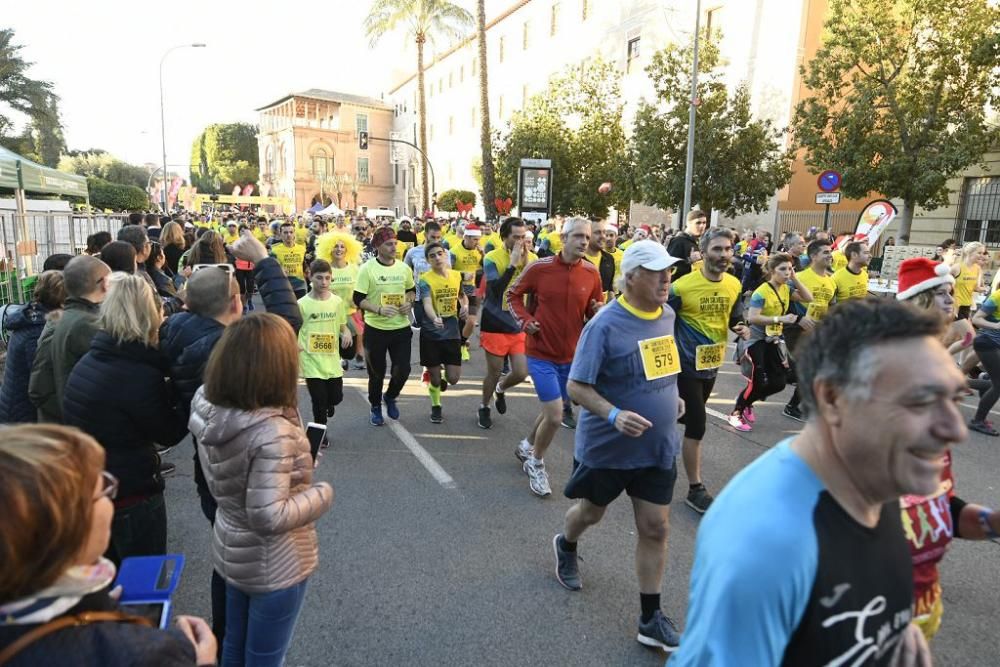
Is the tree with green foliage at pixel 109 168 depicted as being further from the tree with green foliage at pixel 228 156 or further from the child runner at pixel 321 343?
the child runner at pixel 321 343

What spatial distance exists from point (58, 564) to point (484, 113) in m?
26.1

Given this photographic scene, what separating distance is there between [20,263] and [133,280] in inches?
357

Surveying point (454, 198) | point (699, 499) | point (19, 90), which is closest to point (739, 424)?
point (699, 499)

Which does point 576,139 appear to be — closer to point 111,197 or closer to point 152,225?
point 152,225

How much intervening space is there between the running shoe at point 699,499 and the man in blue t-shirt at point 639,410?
1.44 m

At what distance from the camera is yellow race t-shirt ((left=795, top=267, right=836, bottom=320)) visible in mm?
6746

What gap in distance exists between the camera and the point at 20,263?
9766 mm

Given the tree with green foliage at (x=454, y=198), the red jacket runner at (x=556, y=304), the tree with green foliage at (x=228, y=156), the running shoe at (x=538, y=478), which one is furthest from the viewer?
the tree with green foliage at (x=228, y=156)

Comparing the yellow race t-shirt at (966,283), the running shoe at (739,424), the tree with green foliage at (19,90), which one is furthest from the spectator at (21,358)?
the tree with green foliage at (19,90)

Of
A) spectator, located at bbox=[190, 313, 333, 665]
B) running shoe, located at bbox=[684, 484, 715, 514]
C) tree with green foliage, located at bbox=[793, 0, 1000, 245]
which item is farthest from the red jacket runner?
tree with green foliage, located at bbox=[793, 0, 1000, 245]

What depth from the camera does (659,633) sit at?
9.80ft

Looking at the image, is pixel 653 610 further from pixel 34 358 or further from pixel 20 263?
pixel 20 263

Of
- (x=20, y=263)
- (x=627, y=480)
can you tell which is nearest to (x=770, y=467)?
(x=627, y=480)

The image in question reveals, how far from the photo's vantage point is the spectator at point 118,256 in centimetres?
518
